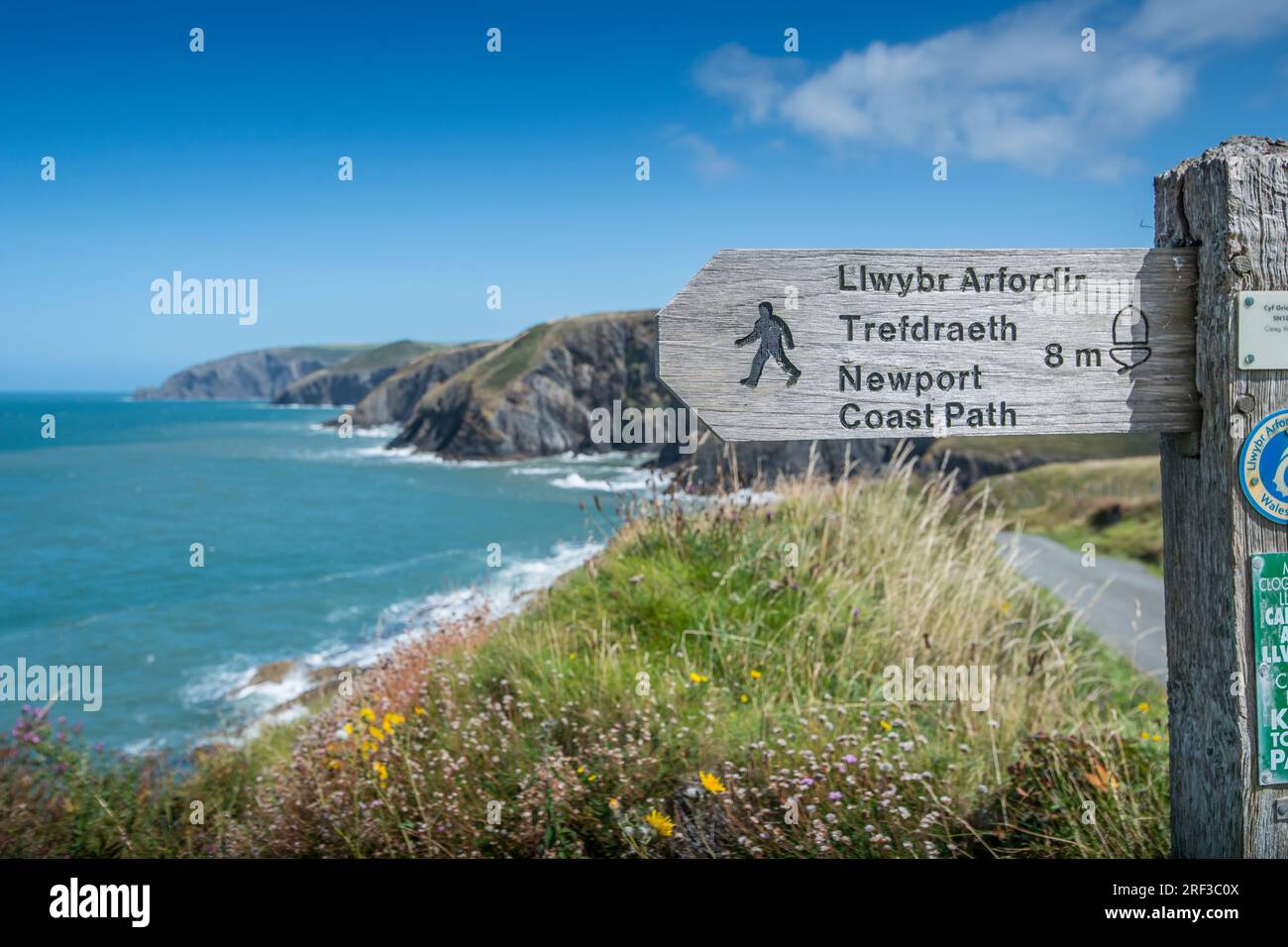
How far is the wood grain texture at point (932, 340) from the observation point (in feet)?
7.93

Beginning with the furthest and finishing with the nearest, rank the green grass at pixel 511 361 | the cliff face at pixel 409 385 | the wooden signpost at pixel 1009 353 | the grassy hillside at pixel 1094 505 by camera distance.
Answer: the cliff face at pixel 409 385
the green grass at pixel 511 361
the grassy hillside at pixel 1094 505
the wooden signpost at pixel 1009 353

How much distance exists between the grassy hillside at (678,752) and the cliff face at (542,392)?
71904 millimetres

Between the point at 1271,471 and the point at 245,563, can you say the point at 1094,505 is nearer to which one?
the point at 1271,471

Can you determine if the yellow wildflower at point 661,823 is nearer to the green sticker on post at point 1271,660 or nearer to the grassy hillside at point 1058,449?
the green sticker on post at point 1271,660

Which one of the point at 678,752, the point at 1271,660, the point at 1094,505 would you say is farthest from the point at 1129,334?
the point at 1094,505

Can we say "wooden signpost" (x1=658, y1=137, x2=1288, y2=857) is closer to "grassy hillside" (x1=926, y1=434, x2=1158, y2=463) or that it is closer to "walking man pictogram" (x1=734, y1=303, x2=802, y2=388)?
"walking man pictogram" (x1=734, y1=303, x2=802, y2=388)

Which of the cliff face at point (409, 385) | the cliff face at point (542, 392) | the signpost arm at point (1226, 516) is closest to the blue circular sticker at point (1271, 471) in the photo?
the signpost arm at point (1226, 516)

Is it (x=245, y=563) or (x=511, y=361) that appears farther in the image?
(x=511, y=361)

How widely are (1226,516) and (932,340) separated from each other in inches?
38.1

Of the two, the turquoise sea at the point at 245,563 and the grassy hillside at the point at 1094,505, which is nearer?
the turquoise sea at the point at 245,563

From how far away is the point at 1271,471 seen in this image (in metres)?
2.26
